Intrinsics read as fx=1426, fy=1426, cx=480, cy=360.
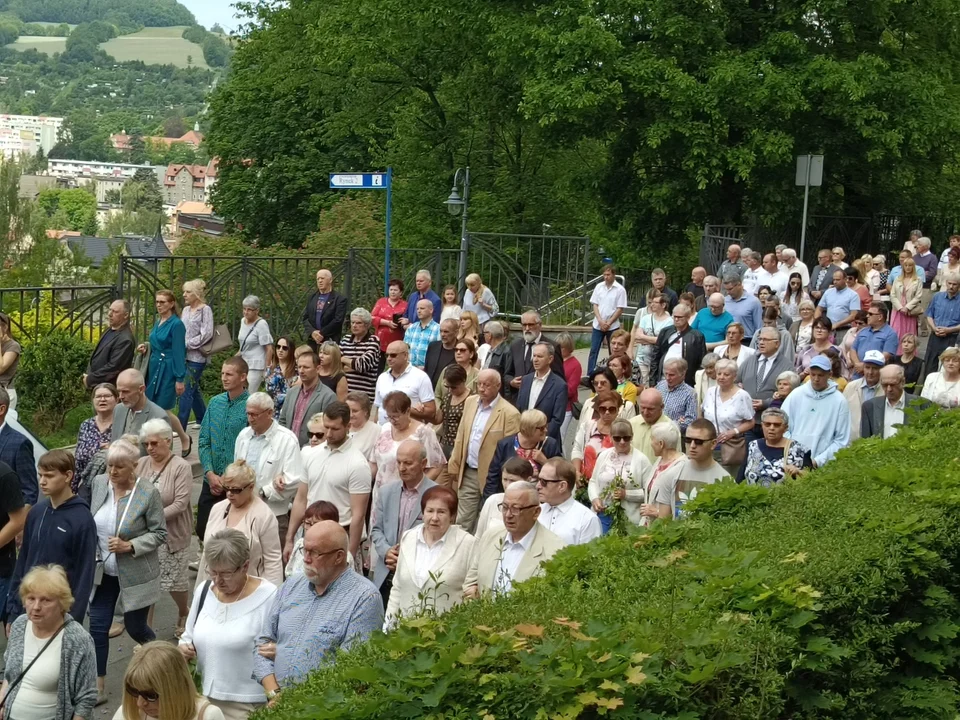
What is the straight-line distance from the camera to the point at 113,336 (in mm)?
13922

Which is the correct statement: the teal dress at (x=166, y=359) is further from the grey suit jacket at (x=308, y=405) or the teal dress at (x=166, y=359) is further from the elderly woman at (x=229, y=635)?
the elderly woman at (x=229, y=635)

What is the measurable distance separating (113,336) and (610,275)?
687 centimetres

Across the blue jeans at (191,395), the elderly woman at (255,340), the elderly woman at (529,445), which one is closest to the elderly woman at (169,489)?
the elderly woman at (529,445)

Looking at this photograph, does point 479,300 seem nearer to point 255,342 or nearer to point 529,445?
point 255,342

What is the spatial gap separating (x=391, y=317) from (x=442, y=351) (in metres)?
3.33

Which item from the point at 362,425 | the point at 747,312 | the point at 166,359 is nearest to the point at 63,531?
the point at 362,425

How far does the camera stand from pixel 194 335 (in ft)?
49.9

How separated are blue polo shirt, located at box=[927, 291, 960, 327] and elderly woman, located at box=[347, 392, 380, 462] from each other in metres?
8.86

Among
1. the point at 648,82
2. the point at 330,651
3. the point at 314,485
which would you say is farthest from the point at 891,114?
the point at 330,651

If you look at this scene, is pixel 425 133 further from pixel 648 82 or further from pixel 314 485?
pixel 314 485

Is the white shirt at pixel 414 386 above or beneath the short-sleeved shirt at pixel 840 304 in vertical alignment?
beneath

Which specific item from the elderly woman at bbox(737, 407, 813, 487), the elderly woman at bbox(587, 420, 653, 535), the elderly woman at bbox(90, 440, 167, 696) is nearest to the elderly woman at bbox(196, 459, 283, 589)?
the elderly woman at bbox(90, 440, 167, 696)

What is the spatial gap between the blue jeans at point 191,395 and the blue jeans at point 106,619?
5972 mm

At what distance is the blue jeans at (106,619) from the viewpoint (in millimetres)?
8977
